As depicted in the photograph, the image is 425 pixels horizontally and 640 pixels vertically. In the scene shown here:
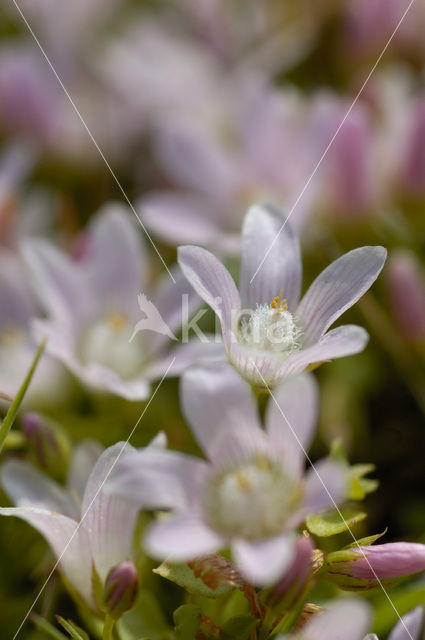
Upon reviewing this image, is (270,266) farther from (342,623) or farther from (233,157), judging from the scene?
(233,157)

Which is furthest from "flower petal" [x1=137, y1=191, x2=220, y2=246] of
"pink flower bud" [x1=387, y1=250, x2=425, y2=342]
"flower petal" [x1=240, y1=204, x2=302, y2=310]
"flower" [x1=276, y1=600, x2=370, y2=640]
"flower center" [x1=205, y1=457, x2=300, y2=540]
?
"flower" [x1=276, y1=600, x2=370, y2=640]

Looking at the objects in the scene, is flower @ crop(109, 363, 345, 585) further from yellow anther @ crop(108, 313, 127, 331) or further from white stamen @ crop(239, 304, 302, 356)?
yellow anther @ crop(108, 313, 127, 331)

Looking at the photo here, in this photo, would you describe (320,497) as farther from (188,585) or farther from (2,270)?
(2,270)

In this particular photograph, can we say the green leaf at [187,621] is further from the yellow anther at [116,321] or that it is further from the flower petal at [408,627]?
the yellow anther at [116,321]

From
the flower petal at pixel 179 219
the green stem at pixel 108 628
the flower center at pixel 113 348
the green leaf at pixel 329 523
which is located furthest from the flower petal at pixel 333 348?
the flower petal at pixel 179 219

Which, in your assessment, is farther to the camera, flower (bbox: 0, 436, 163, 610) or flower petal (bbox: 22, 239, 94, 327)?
flower petal (bbox: 22, 239, 94, 327)

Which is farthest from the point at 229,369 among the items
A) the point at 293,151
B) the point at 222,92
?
the point at 222,92

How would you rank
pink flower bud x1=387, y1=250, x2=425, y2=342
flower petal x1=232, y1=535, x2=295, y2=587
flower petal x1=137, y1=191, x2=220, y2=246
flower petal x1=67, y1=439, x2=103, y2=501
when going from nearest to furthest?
1. flower petal x1=232, y1=535, x2=295, y2=587
2. flower petal x1=67, y1=439, x2=103, y2=501
3. pink flower bud x1=387, y1=250, x2=425, y2=342
4. flower petal x1=137, y1=191, x2=220, y2=246
